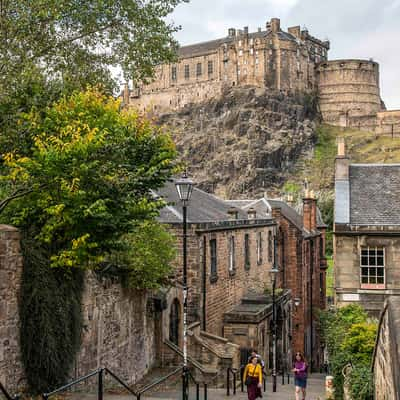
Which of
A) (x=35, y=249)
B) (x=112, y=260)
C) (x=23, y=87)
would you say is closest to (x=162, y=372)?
(x=112, y=260)

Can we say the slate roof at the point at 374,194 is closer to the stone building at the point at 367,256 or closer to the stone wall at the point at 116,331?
the stone building at the point at 367,256

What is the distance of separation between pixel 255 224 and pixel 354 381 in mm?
18222

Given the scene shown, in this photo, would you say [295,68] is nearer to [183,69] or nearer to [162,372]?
[183,69]

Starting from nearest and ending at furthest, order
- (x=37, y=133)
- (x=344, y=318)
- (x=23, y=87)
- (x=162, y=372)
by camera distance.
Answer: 1. (x=37, y=133)
2. (x=23, y=87)
3. (x=162, y=372)
4. (x=344, y=318)

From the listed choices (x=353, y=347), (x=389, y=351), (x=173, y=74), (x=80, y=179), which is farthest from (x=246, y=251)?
(x=173, y=74)

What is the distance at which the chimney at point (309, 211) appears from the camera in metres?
41.8

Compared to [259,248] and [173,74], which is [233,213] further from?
[173,74]

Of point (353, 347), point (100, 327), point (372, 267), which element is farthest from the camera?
point (372, 267)

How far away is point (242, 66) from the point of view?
366ft

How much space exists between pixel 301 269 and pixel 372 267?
1613 cm

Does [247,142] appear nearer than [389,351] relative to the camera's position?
No

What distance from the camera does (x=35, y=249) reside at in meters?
12.9

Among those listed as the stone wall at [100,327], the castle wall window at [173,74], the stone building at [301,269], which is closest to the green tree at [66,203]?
the stone wall at [100,327]

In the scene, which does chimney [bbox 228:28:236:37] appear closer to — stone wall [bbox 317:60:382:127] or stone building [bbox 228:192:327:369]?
stone wall [bbox 317:60:382:127]
